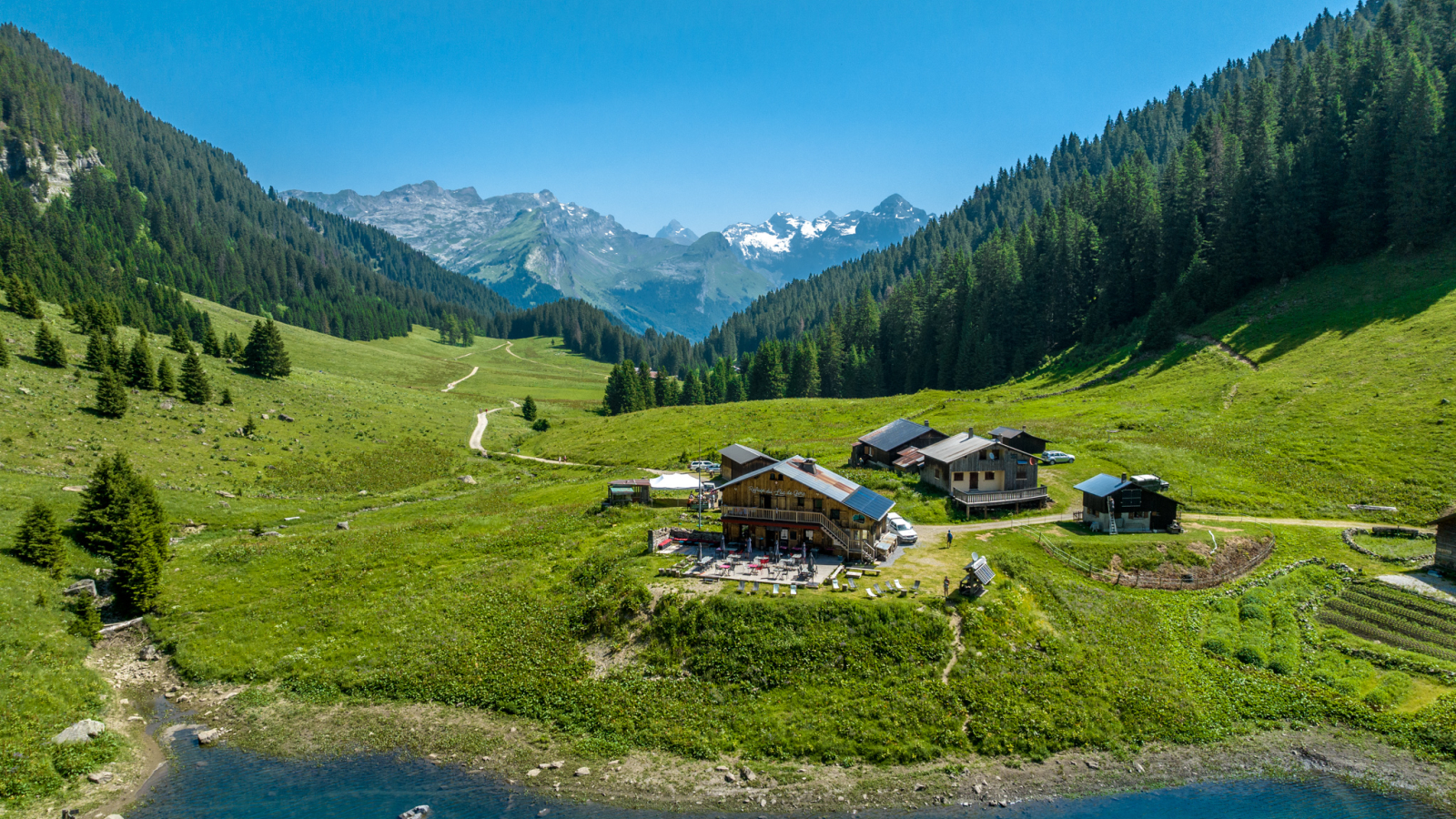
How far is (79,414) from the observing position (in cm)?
7019

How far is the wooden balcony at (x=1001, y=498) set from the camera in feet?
182

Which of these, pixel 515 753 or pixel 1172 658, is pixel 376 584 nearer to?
pixel 515 753

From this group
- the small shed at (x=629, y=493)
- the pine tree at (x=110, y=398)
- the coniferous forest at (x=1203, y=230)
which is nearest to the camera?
the small shed at (x=629, y=493)

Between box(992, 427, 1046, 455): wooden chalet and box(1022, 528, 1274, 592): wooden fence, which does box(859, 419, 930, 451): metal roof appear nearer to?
box(992, 427, 1046, 455): wooden chalet

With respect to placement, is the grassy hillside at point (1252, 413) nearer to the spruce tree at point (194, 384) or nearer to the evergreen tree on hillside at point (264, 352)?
the spruce tree at point (194, 384)

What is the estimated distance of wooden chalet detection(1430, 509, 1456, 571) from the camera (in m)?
42.8

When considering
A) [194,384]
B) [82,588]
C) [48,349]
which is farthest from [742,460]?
[48,349]

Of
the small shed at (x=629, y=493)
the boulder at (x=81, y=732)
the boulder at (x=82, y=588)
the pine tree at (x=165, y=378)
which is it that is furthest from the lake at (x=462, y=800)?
the pine tree at (x=165, y=378)

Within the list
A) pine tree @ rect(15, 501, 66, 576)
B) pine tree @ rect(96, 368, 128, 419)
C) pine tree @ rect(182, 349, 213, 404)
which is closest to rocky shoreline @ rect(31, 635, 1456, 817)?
pine tree @ rect(15, 501, 66, 576)

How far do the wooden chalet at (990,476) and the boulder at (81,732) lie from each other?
5561 centimetres

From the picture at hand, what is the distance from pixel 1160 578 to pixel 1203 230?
95672 millimetres

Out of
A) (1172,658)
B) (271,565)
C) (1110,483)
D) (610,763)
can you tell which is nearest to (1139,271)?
(1110,483)

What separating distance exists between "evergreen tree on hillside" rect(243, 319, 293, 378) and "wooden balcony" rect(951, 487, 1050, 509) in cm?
10765

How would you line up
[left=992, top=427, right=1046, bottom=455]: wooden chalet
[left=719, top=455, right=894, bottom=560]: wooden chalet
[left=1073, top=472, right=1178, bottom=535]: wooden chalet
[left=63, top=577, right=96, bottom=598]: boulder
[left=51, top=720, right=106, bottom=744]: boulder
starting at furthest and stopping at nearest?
[left=992, top=427, right=1046, bottom=455]: wooden chalet → [left=1073, top=472, right=1178, bottom=535]: wooden chalet → [left=719, top=455, right=894, bottom=560]: wooden chalet → [left=63, top=577, right=96, bottom=598]: boulder → [left=51, top=720, right=106, bottom=744]: boulder
